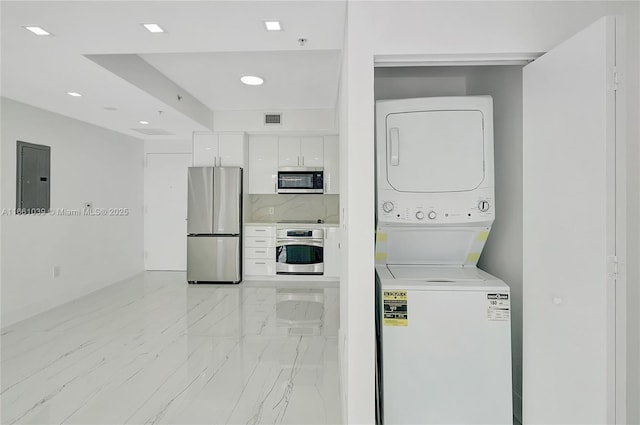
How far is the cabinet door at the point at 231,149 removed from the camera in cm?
574

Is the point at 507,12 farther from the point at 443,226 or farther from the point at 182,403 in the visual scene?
the point at 182,403

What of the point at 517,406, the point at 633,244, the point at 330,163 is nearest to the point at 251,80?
the point at 330,163

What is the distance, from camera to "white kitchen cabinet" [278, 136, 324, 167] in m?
5.93

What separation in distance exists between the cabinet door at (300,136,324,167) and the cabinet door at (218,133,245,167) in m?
0.89

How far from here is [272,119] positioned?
553cm

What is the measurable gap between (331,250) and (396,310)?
378cm

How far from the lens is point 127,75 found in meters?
3.25

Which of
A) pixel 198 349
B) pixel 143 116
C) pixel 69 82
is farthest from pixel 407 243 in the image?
pixel 143 116

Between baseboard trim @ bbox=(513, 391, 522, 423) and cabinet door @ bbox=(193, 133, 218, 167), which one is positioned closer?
baseboard trim @ bbox=(513, 391, 522, 423)

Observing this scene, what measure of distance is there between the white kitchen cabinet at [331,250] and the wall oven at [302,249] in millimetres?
59

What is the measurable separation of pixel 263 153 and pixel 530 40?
177 inches

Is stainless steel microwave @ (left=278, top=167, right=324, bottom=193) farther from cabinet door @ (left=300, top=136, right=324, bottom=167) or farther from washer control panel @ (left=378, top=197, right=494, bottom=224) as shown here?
washer control panel @ (left=378, top=197, right=494, bottom=224)

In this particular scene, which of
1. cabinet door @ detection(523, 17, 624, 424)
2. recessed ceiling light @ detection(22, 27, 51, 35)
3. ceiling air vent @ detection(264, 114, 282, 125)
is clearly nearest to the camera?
cabinet door @ detection(523, 17, 624, 424)

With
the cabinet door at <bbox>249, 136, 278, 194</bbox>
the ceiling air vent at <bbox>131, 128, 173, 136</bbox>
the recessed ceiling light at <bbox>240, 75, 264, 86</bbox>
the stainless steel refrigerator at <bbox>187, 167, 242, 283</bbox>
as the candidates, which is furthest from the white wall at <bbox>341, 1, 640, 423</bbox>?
the ceiling air vent at <bbox>131, 128, 173, 136</bbox>
